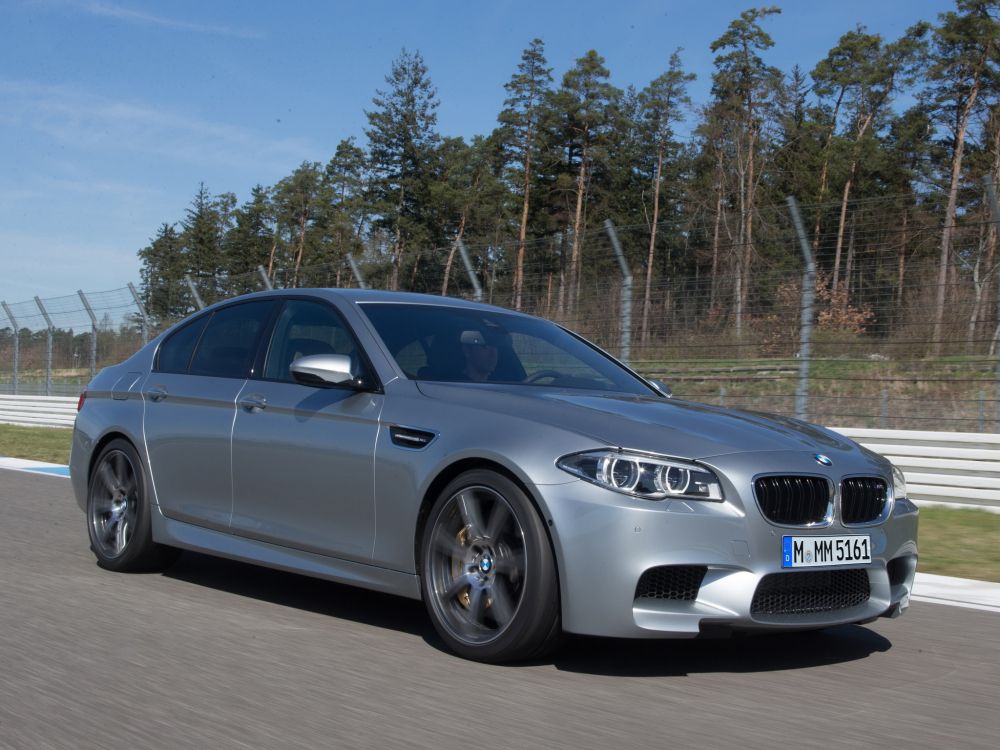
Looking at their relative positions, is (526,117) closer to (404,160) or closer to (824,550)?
(404,160)

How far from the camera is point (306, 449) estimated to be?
5438mm

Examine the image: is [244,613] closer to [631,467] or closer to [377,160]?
[631,467]

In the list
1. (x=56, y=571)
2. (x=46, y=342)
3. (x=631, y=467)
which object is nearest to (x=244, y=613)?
(x=56, y=571)

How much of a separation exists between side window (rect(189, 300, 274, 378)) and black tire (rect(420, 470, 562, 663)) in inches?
70.2

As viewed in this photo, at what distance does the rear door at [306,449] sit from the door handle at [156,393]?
79 cm

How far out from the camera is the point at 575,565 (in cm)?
429

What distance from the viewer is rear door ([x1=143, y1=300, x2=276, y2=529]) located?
6.00m

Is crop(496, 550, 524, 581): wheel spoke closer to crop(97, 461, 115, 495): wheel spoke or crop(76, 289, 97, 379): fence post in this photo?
crop(97, 461, 115, 495): wheel spoke

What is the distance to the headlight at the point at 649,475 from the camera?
14.1 feet

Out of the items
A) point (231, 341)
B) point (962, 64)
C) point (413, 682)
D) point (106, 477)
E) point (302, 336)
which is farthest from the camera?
point (962, 64)

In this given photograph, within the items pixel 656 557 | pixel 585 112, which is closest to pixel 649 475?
pixel 656 557

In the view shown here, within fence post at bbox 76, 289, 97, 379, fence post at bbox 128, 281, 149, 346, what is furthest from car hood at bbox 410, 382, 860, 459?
fence post at bbox 76, 289, 97, 379

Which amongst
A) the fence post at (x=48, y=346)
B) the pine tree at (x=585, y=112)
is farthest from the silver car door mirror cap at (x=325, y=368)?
the pine tree at (x=585, y=112)

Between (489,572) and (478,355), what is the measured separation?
135 centimetres
